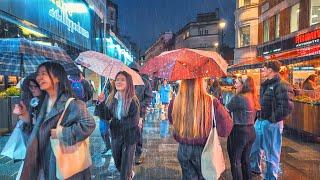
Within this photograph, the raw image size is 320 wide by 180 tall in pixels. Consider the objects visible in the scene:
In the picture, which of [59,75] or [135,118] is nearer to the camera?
[59,75]

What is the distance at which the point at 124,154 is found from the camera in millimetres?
5508

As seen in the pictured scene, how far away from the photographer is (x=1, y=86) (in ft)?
44.0

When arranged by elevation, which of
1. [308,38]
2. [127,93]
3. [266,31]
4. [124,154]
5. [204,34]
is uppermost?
[204,34]

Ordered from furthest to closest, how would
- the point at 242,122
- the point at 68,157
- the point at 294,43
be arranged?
the point at 294,43, the point at 242,122, the point at 68,157

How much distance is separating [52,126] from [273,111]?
3607mm

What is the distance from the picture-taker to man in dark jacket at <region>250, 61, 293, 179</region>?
5.87m

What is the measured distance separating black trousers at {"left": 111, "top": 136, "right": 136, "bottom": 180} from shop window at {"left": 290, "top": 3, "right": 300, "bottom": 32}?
21511 mm

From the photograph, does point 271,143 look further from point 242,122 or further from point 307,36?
point 307,36

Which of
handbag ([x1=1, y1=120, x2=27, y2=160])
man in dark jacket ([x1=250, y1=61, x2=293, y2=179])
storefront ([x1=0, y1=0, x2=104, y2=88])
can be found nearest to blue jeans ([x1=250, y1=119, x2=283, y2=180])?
man in dark jacket ([x1=250, y1=61, x2=293, y2=179])

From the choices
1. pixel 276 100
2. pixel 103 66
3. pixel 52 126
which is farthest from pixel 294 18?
pixel 52 126

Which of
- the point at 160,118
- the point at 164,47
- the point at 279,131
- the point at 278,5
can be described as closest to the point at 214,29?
the point at 164,47

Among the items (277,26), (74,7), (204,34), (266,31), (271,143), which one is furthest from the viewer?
(204,34)

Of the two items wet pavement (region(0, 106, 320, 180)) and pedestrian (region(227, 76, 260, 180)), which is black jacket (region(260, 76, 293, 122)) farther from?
wet pavement (region(0, 106, 320, 180))

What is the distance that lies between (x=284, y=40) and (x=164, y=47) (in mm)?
105450
